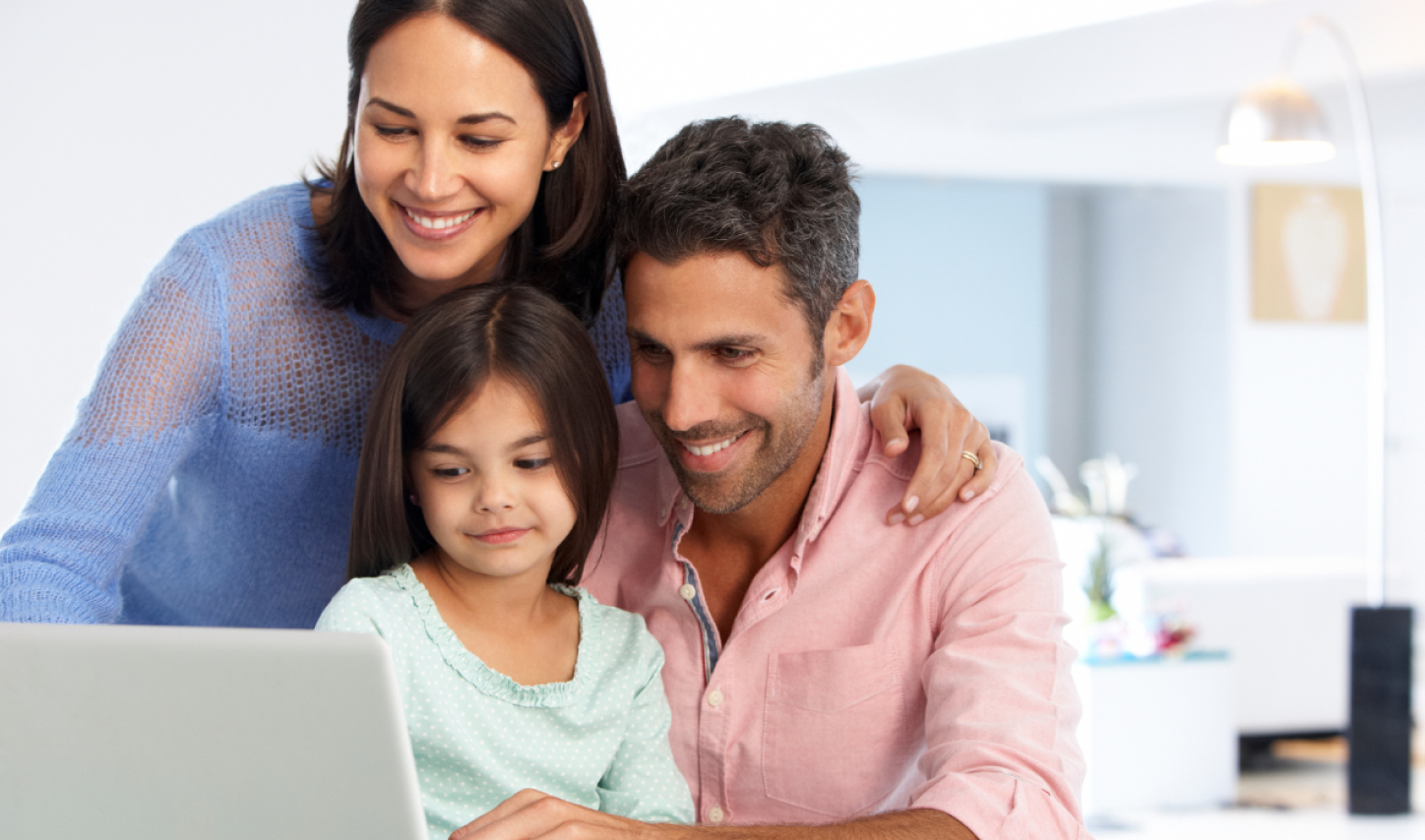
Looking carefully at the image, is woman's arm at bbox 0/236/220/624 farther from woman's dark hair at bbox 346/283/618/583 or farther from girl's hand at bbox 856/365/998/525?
girl's hand at bbox 856/365/998/525

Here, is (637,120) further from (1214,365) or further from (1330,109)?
(1214,365)

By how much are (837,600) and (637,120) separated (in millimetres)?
4014

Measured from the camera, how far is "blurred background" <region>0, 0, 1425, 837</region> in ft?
11.6

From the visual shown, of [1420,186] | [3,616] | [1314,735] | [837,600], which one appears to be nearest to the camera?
[3,616]

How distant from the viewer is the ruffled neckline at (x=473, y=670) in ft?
4.39

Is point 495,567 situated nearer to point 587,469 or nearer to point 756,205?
point 587,469

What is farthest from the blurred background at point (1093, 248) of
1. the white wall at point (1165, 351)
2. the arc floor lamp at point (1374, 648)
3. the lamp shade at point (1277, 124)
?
the lamp shade at point (1277, 124)

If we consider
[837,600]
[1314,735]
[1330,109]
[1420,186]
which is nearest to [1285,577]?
[1314,735]

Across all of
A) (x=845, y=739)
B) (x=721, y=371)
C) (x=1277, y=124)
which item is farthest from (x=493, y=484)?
(x=1277, y=124)

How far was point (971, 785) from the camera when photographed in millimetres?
1272

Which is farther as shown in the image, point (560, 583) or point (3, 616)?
point (560, 583)

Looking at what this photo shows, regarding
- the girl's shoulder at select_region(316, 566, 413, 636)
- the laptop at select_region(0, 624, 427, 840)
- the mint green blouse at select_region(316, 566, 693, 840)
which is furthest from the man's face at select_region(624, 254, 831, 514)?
the laptop at select_region(0, 624, 427, 840)

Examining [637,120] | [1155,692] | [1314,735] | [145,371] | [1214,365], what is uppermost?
[637,120]

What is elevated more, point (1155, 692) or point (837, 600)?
point (837, 600)
